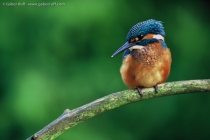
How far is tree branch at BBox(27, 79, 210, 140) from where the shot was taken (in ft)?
6.30

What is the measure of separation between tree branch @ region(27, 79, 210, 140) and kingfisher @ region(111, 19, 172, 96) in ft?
1.51

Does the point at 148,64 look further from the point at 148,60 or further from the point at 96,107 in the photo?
the point at 96,107

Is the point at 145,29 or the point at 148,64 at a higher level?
the point at 145,29

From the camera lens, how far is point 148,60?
8.64 ft

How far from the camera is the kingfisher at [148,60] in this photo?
251 centimetres

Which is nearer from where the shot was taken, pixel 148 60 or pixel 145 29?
pixel 145 29

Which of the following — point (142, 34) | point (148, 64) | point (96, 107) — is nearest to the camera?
point (96, 107)

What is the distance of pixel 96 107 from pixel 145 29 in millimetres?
709

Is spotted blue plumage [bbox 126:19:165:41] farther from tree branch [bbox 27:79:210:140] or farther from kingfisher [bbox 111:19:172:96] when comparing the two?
tree branch [bbox 27:79:210:140]

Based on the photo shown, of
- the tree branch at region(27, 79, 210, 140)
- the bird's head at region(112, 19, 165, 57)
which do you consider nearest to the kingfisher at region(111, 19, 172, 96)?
the bird's head at region(112, 19, 165, 57)

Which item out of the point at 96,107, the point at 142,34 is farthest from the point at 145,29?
the point at 96,107

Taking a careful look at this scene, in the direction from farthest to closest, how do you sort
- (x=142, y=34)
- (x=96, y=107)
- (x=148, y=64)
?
(x=148, y=64) → (x=142, y=34) → (x=96, y=107)

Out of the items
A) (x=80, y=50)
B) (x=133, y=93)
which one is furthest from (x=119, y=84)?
(x=133, y=93)

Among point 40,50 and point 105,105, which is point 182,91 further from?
point 40,50
